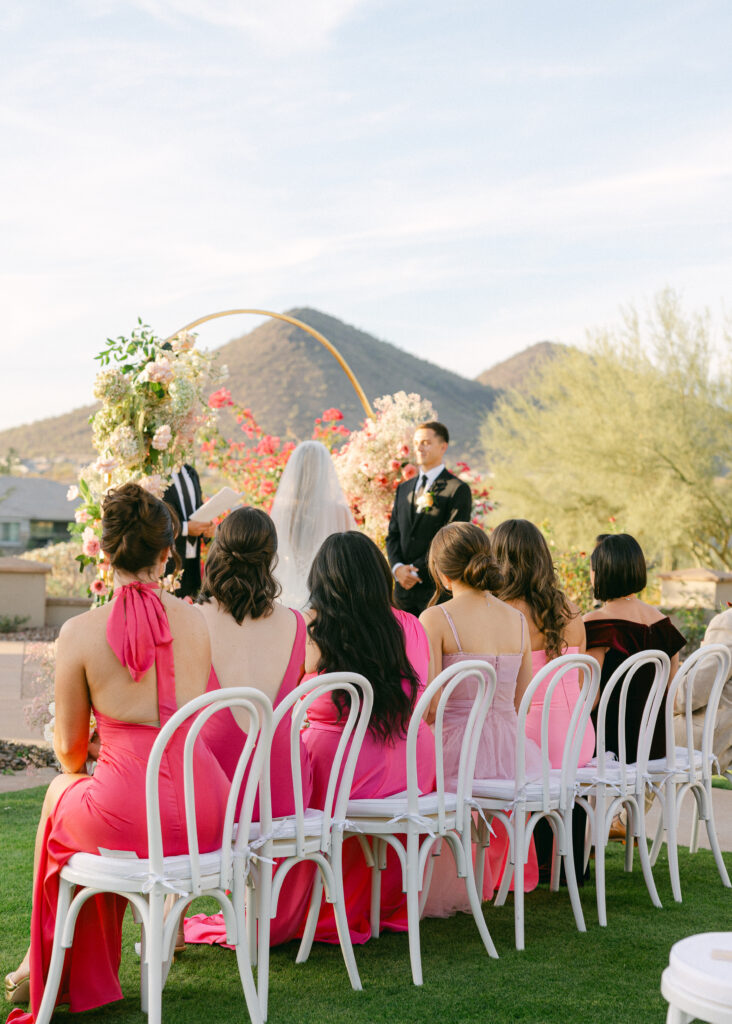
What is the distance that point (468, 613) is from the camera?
3908 millimetres

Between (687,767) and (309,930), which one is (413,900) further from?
(687,767)

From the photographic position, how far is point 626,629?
4.53 meters

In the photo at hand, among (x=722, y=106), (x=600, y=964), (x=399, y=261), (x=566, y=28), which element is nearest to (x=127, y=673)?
(x=600, y=964)

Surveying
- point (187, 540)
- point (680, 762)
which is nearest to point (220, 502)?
point (187, 540)

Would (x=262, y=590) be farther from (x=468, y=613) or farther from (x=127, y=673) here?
(x=468, y=613)

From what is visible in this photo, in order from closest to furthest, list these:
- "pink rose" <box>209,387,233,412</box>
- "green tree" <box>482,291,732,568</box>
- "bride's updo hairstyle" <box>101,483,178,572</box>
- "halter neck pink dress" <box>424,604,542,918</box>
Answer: "bride's updo hairstyle" <box>101,483,178,572</box> < "halter neck pink dress" <box>424,604,542,918</box> < "pink rose" <box>209,387,233,412</box> < "green tree" <box>482,291,732,568</box>

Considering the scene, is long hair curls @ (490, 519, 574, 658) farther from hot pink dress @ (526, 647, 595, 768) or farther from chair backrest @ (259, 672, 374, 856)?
chair backrest @ (259, 672, 374, 856)

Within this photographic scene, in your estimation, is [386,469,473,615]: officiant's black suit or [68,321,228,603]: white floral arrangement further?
[386,469,473,615]: officiant's black suit

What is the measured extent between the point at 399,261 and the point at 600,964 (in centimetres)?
2672

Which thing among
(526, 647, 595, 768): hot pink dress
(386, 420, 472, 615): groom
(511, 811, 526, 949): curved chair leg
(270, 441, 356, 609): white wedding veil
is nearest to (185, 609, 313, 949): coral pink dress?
(511, 811, 526, 949): curved chair leg

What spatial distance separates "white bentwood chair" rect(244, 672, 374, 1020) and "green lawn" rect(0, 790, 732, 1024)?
6.2 inches

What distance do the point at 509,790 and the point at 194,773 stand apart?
1395 mm

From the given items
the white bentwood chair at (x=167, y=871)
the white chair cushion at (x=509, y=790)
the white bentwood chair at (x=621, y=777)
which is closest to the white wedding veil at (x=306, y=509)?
the white bentwood chair at (x=621, y=777)

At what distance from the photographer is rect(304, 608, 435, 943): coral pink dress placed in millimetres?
3516
